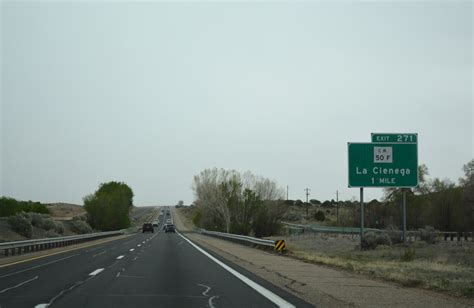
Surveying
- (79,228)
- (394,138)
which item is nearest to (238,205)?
(79,228)

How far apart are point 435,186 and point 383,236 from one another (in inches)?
1940

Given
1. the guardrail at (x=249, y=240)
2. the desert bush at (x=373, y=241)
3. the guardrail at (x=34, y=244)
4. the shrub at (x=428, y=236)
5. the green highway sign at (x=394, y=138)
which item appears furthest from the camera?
the shrub at (x=428, y=236)

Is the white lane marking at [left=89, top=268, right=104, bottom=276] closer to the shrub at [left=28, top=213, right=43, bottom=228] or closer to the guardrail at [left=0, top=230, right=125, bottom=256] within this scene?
the guardrail at [left=0, top=230, right=125, bottom=256]

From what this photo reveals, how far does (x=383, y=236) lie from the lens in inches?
1403

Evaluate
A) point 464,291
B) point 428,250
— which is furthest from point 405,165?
point 464,291

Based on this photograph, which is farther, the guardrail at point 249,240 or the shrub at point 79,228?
the shrub at point 79,228

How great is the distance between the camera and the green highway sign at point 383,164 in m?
32.3

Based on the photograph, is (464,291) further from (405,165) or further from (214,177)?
(214,177)

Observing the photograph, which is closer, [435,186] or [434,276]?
[434,276]

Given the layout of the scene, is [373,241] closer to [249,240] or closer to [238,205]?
[249,240]

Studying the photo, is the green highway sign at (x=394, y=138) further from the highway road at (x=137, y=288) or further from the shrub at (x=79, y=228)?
the shrub at (x=79, y=228)

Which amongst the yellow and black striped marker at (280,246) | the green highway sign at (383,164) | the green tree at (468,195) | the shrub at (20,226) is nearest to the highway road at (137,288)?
the yellow and black striped marker at (280,246)

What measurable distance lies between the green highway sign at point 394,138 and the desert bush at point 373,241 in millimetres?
6394

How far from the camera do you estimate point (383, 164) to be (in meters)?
32.5
